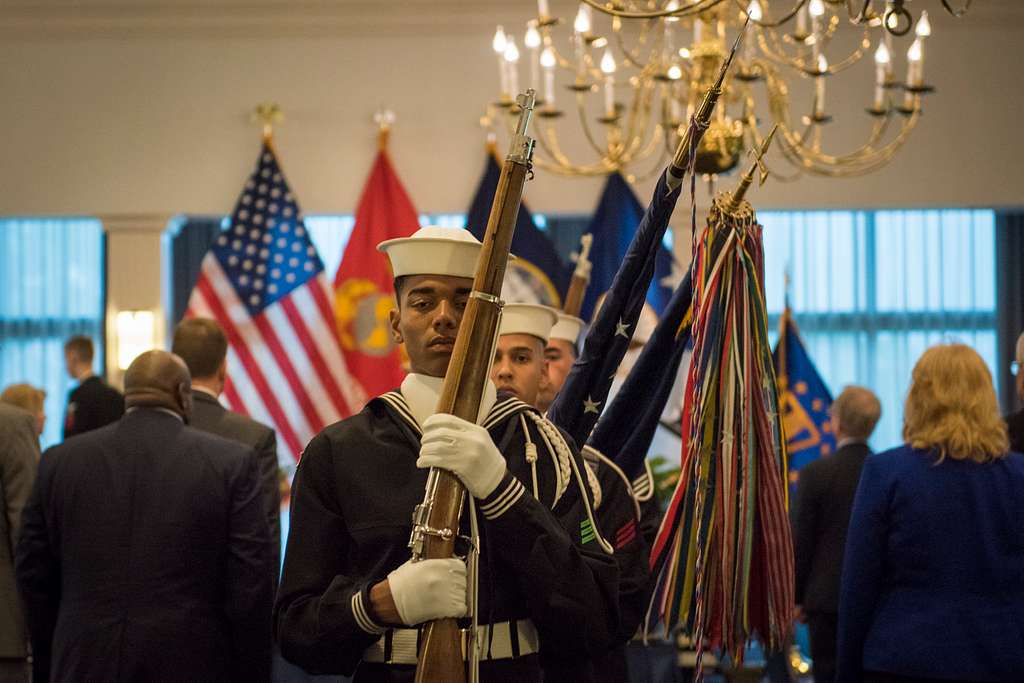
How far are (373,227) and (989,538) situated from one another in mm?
5285

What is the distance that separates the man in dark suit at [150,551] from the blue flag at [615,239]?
14.2 feet

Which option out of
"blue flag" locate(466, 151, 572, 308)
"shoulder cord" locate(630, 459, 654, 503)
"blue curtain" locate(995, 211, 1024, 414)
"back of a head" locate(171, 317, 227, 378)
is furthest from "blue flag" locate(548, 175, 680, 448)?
"blue curtain" locate(995, 211, 1024, 414)

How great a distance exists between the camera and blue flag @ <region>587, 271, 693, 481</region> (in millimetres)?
3082

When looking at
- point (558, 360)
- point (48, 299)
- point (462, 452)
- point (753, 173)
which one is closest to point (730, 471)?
point (753, 173)

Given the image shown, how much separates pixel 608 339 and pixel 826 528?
7.96 ft

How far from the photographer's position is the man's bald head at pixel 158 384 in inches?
141

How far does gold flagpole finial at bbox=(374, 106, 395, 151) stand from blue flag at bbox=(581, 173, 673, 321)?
1.29m

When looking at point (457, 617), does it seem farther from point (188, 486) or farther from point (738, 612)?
point (188, 486)

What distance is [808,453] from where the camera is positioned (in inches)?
287

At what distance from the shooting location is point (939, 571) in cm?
313

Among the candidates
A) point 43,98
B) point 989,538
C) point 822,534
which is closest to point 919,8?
point 822,534

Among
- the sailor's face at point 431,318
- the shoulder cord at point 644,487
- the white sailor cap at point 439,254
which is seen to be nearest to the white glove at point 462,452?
the sailor's face at point 431,318

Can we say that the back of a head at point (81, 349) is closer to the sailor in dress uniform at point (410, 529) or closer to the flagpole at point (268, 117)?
the flagpole at point (268, 117)

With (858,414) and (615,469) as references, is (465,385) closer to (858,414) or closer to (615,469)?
(615,469)
